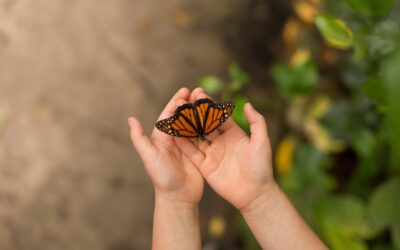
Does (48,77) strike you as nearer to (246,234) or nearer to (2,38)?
(2,38)

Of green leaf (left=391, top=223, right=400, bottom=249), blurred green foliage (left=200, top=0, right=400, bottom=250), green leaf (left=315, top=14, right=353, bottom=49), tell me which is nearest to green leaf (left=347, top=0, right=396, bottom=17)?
blurred green foliage (left=200, top=0, right=400, bottom=250)

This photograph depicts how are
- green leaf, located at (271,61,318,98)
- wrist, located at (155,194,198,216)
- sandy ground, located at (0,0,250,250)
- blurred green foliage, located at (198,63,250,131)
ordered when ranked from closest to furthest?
wrist, located at (155,194,198,216)
blurred green foliage, located at (198,63,250,131)
green leaf, located at (271,61,318,98)
sandy ground, located at (0,0,250,250)

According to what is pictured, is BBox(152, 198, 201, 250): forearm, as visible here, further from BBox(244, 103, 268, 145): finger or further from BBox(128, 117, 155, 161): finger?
BBox(244, 103, 268, 145): finger

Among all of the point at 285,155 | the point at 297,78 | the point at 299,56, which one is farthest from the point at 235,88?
the point at 299,56

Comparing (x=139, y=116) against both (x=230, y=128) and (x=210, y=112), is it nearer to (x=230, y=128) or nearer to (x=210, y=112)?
(x=230, y=128)

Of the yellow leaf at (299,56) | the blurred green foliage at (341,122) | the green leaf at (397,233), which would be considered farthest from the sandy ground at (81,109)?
the green leaf at (397,233)
